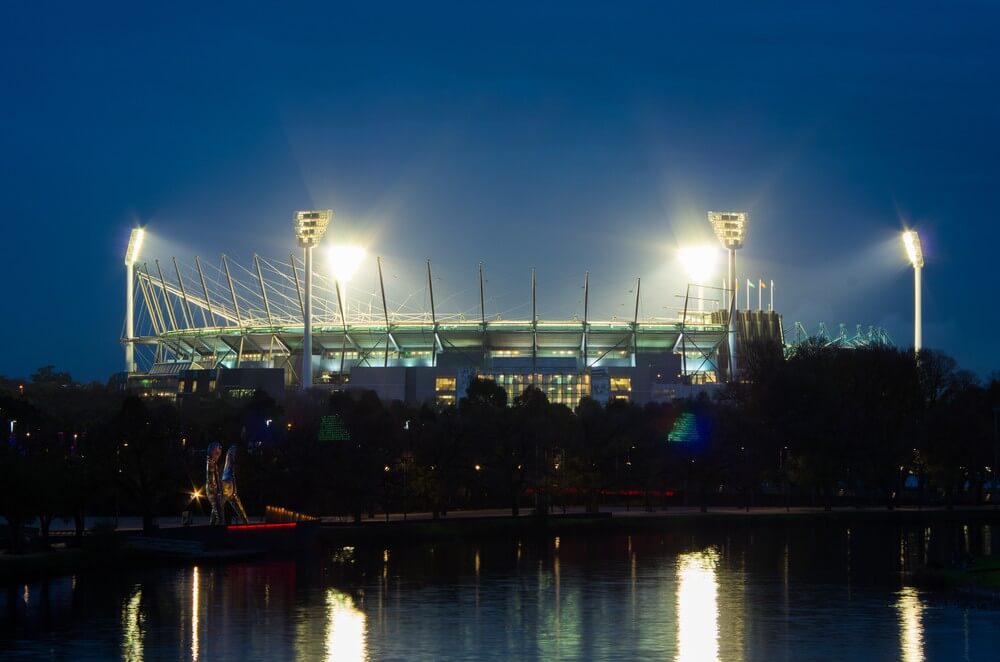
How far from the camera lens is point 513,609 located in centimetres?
3600

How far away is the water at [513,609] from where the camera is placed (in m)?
28.8

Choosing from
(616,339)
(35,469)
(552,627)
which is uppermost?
(616,339)

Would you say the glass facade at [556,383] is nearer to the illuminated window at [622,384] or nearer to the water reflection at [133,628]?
the illuminated window at [622,384]

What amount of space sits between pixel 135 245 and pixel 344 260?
87.2ft

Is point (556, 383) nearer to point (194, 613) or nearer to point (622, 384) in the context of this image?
point (622, 384)

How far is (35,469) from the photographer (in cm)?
4534

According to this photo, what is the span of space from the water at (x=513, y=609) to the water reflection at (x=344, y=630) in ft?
0.21

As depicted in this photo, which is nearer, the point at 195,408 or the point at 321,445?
the point at 321,445

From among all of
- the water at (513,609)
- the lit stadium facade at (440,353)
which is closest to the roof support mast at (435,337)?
the lit stadium facade at (440,353)

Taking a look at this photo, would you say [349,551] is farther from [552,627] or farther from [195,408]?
[195,408]

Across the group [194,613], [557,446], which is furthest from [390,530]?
[194,613]

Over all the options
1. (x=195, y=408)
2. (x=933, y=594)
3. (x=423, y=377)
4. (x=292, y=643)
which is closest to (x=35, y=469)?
(x=292, y=643)

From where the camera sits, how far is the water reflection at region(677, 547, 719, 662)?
94.4ft

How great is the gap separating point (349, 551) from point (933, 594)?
2240 centimetres
